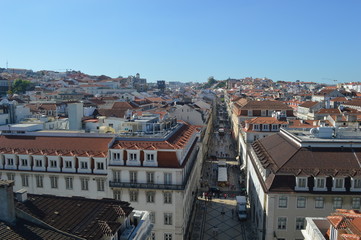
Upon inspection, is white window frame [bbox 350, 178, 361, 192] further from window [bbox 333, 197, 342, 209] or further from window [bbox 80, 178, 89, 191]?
window [bbox 80, 178, 89, 191]

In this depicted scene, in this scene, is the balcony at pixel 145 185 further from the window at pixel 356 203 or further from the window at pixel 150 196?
the window at pixel 356 203

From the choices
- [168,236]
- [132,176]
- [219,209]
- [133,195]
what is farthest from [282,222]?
[219,209]

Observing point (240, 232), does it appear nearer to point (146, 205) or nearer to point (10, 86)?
point (146, 205)

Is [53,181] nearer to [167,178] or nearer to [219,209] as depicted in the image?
[167,178]

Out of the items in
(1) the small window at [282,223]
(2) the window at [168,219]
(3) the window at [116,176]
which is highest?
(3) the window at [116,176]

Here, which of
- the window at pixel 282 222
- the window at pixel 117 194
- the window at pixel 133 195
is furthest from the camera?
the window at pixel 117 194

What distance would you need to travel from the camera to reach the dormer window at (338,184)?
3944 centimetres

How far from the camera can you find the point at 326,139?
4578 cm

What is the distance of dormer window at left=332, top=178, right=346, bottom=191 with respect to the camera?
1553 inches

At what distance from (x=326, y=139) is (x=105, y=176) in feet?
104

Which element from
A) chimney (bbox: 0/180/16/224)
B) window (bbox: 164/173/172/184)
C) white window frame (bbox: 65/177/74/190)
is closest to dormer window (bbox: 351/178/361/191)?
window (bbox: 164/173/172/184)

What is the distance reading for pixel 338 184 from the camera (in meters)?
39.6

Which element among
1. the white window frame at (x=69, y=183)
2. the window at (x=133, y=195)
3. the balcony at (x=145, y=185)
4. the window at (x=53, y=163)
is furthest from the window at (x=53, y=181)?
the window at (x=133, y=195)

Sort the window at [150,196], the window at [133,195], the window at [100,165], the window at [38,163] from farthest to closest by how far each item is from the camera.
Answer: the window at [38,163] → the window at [100,165] → the window at [133,195] → the window at [150,196]
